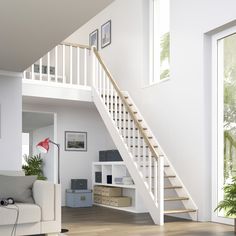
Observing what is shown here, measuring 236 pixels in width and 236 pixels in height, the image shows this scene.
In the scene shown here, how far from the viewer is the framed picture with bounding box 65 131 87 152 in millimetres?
8664

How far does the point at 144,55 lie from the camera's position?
786cm

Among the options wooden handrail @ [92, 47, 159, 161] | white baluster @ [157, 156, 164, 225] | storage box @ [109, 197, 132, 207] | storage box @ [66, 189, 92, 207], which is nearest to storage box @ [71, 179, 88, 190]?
storage box @ [66, 189, 92, 207]

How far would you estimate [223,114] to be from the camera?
19.5 feet

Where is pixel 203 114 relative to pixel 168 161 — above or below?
above

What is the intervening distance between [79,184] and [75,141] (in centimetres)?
102

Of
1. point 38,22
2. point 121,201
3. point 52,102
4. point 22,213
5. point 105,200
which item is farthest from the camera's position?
point 52,102

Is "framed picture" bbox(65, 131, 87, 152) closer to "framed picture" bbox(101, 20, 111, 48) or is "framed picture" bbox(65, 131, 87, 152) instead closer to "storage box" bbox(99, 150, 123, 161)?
"storage box" bbox(99, 150, 123, 161)

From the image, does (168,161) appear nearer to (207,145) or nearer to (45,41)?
(207,145)

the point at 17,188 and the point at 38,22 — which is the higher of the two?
the point at 38,22

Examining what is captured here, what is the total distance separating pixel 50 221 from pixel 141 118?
3.34 m

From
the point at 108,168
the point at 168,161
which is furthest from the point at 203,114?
the point at 108,168

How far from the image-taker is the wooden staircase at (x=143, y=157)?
5.71 meters

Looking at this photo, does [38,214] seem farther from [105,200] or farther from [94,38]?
[94,38]

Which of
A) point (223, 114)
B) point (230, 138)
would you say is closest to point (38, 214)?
point (230, 138)
